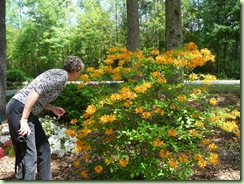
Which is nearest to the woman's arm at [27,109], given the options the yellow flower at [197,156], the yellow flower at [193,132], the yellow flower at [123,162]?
the yellow flower at [123,162]

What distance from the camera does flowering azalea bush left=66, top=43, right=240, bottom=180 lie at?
6.97 feet

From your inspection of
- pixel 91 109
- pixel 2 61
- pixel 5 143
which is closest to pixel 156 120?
pixel 91 109

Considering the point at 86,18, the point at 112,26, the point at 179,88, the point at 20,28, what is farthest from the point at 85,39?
the point at 179,88

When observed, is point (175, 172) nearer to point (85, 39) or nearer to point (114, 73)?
point (114, 73)

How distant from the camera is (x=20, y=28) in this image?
14516 millimetres

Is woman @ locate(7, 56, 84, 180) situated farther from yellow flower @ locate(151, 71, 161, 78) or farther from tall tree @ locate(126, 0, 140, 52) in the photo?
tall tree @ locate(126, 0, 140, 52)

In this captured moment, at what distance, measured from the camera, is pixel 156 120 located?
7.52 feet

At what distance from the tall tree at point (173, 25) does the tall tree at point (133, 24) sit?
61.6 inches

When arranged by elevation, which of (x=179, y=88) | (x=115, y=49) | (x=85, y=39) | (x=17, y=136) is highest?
(x=85, y=39)

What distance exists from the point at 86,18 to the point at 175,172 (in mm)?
12466

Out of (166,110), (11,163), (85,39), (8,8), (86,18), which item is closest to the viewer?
(166,110)

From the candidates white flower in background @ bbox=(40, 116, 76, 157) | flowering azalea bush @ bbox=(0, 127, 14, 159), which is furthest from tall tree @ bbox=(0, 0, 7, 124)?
white flower in background @ bbox=(40, 116, 76, 157)

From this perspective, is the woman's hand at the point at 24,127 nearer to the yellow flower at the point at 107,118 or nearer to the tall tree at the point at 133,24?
the yellow flower at the point at 107,118

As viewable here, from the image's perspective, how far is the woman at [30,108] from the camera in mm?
1958
